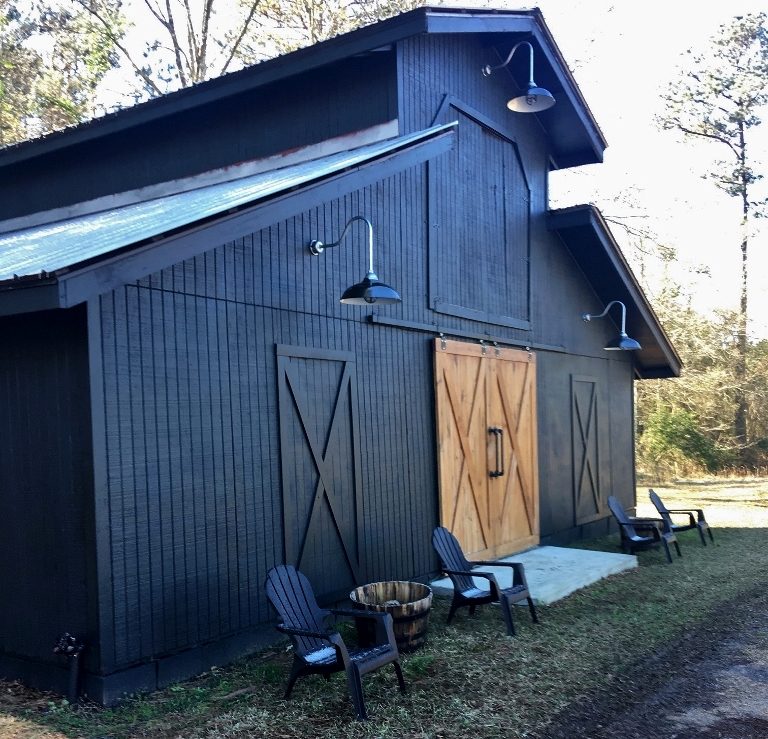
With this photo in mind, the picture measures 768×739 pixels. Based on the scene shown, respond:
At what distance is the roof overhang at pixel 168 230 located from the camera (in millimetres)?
4566

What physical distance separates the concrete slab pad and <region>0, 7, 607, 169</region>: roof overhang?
5277 mm

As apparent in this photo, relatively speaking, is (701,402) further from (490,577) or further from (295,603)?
(295,603)

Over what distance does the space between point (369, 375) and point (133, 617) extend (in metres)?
3.14

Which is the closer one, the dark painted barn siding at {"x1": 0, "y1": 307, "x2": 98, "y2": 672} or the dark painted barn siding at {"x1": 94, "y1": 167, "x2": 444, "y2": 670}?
the dark painted barn siding at {"x1": 0, "y1": 307, "x2": 98, "y2": 672}

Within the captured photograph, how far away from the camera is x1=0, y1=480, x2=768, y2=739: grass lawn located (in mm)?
4625

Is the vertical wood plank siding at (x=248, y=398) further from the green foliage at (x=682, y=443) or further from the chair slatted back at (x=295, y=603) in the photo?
the green foliage at (x=682, y=443)

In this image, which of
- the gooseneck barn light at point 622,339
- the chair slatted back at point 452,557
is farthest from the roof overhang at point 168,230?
the gooseneck barn light at point 622,339

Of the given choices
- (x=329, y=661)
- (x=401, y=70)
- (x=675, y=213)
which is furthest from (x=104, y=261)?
(x=675, y=213)

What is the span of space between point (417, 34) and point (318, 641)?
565 cm

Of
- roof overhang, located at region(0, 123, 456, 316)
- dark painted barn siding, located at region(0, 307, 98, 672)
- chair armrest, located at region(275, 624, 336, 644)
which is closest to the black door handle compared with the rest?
roof overhang, located at region(0, 123, 456, 316)

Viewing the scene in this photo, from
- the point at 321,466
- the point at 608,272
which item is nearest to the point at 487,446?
the point at 321,466

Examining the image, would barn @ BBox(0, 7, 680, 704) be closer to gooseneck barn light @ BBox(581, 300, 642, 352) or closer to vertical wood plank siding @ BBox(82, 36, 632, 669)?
vertical wood plank siding @ BBox(82, 36, 632, 669)

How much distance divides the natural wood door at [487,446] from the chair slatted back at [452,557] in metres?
1.18

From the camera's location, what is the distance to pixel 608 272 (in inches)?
466
